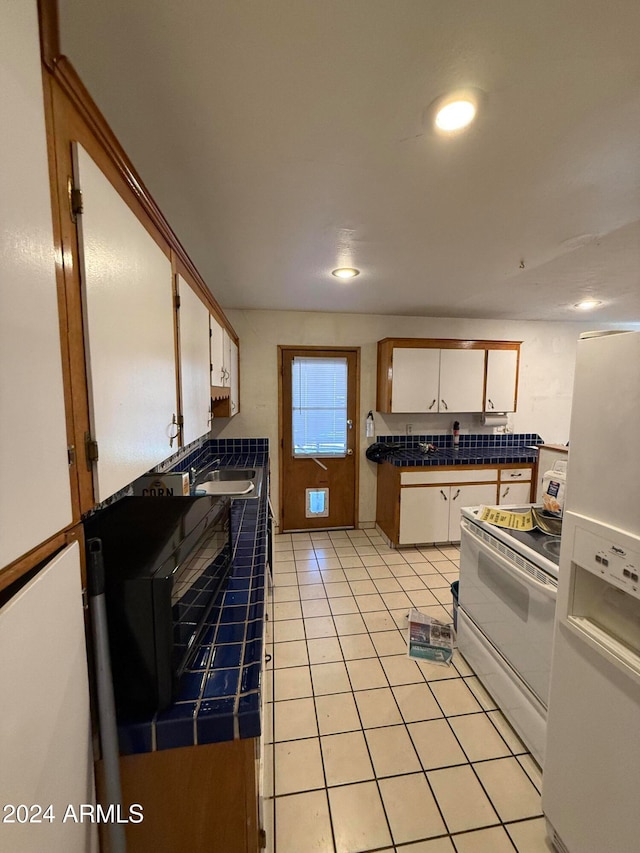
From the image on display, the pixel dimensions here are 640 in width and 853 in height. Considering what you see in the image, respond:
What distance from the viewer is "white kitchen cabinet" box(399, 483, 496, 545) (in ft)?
11.1

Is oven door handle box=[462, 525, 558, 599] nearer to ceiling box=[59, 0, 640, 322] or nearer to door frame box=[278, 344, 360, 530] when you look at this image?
ceiling box=[59, 0, 640, 322]

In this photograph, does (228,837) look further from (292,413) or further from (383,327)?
(383,327)

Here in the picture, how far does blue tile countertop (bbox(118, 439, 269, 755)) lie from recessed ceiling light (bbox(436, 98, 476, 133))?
Result: 61.6 inches

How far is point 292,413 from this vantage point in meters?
3.72

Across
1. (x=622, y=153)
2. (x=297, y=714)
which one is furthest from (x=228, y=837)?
(x=622, y=153)

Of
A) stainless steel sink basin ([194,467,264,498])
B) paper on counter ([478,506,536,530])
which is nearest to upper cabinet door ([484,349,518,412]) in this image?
paper on counter ([478,506,536,530])

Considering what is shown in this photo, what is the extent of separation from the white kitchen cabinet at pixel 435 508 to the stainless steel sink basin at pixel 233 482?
146 centimetres

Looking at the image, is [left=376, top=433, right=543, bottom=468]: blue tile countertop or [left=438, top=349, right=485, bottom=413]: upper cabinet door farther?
[left=438, top=349, right=485, bottom=413]: upper cabinet door

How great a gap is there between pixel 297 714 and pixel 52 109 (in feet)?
7.33

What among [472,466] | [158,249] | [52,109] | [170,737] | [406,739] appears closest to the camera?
[52,109]

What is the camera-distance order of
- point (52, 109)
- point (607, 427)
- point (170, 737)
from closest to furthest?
point (52, 109) < point (170, 737) < point (607, 427)

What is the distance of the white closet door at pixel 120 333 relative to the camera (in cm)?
70

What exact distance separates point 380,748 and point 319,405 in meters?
2.77

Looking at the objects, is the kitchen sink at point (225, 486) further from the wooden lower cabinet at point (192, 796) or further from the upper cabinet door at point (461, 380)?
the upper cabinet door at point (461, 380)
